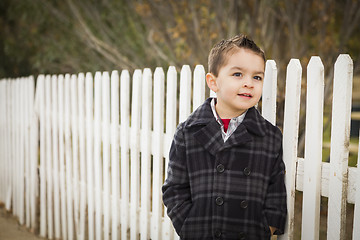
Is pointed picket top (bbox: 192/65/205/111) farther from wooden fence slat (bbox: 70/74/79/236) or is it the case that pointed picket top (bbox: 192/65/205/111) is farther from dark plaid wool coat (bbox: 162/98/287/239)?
wooden fence slat (bbox: 70/74/79/236)

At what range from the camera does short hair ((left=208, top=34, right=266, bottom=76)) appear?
6.20 feet

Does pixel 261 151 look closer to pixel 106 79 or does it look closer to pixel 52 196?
pixel 106 79

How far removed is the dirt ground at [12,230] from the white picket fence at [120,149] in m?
0.11

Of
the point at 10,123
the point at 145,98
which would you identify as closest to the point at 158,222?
the point at 145,98

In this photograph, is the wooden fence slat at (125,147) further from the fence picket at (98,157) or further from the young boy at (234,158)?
the young boy at (234,158)

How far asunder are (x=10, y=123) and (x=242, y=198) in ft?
15.3

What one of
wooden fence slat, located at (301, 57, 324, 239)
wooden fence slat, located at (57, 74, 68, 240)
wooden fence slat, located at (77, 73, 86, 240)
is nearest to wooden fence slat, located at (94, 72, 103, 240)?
wooden fence slat, located at (77, 73, 86, 240)

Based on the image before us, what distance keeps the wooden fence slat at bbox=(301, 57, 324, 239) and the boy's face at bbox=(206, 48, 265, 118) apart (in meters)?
0.28

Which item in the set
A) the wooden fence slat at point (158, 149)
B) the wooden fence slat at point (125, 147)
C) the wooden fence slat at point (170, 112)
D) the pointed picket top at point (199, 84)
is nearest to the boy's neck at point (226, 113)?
the pointed picket top at point (199, 84)

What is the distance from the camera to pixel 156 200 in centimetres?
302

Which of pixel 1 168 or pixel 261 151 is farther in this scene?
pixel 1 168

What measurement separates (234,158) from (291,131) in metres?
0.36

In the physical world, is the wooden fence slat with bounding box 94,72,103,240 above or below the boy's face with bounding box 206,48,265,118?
below

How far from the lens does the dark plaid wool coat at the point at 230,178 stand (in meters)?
1.94
